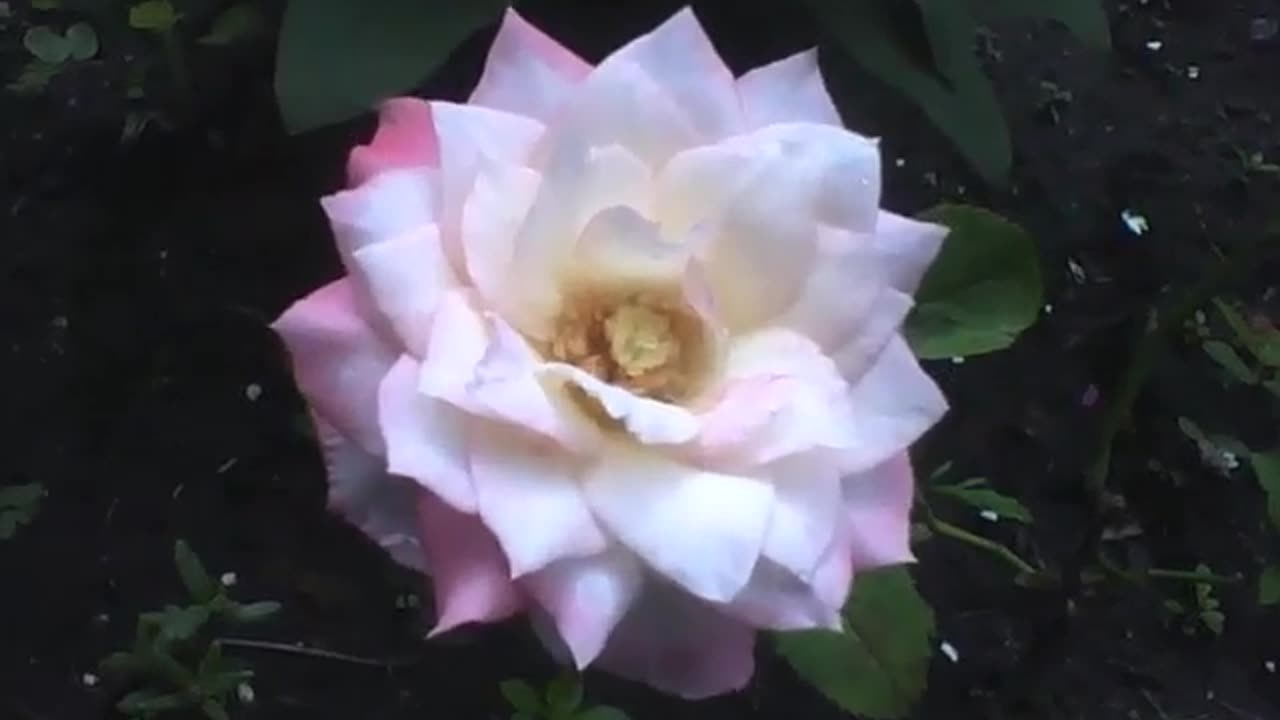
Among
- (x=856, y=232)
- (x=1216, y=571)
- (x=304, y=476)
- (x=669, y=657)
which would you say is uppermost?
(x=856, y=232)

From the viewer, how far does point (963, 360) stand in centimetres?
130

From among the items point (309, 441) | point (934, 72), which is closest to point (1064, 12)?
point (934, 72)

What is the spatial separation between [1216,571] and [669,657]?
0.65 metres

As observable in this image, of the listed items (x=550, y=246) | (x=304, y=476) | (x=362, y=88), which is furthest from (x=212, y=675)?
(x=550, y=246)

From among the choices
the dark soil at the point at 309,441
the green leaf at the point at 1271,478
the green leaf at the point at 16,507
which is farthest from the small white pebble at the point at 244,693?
the green leaf at the point at 1271,478

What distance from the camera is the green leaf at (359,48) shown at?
0.89 meters

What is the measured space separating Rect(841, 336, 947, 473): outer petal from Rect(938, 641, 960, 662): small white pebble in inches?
Answer: 19.6

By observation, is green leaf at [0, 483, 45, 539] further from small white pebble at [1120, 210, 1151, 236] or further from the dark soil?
small white pebble at [1120, 210, 1151, 236]

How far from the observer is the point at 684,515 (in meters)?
0.64

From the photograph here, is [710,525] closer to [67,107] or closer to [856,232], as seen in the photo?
[856,232]

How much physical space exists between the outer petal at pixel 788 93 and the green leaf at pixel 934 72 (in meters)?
0.26

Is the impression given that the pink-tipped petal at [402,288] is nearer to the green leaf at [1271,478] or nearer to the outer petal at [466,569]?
the outer petal at [466,569]

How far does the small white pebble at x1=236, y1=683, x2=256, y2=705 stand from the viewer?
107 centimetres

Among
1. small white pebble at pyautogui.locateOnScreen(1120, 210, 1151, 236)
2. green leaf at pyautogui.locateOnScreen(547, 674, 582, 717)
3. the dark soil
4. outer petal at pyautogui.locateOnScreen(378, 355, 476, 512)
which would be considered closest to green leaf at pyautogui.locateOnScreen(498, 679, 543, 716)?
green leaf at pyautogui.locateOnScreen(547, 674, 582, 717)
